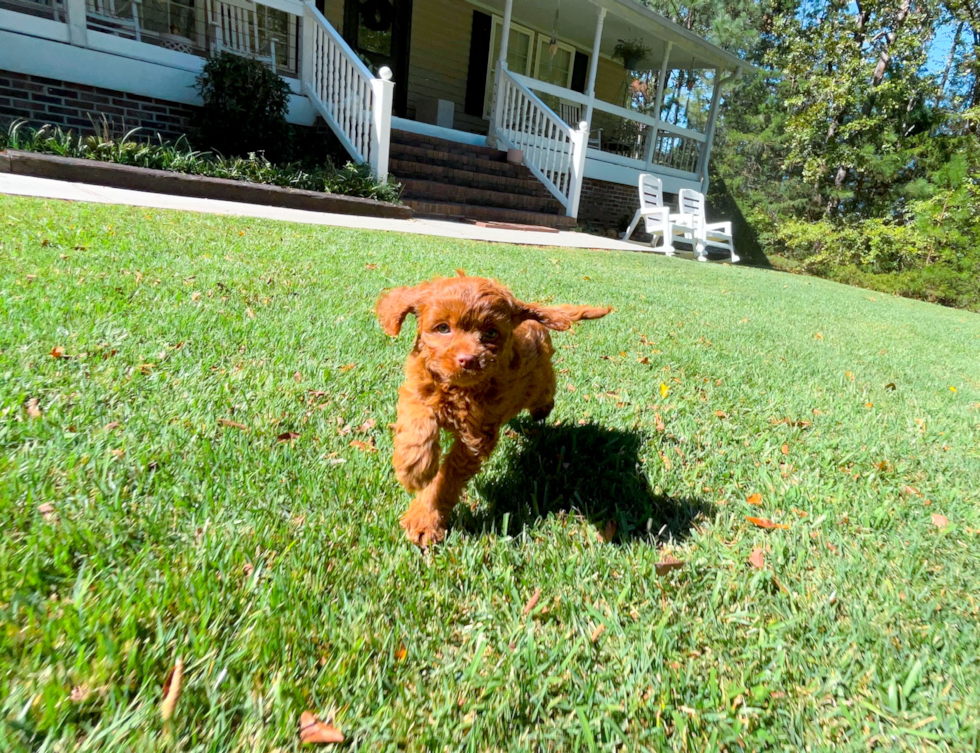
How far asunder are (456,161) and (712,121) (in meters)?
10.4

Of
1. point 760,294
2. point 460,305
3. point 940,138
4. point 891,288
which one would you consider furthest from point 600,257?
point 940,138

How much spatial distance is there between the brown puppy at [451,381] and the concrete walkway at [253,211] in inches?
243

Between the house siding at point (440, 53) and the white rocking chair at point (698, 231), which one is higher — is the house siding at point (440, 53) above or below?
above

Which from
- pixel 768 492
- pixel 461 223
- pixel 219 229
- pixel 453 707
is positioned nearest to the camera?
pixel 453 707

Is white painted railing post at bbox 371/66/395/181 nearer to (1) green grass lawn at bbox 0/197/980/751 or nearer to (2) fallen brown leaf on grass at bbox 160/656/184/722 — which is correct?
(1) green grass lawn at bbox 0/197/980/751

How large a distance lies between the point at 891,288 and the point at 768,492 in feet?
55.1

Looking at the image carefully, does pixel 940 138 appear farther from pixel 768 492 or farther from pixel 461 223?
pixel 768 492

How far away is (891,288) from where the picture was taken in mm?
15703

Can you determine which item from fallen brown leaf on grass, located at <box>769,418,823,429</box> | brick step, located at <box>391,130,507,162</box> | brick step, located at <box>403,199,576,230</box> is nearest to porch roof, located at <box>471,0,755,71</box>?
brick step, located at <box>391,130,507,162</box>

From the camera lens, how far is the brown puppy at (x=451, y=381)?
182 centimetres

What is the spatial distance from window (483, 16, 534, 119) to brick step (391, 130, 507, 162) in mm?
4090

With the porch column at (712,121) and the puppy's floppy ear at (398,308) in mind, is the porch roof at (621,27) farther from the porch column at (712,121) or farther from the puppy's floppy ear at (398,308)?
the puppy's floppy ear at (398,308)

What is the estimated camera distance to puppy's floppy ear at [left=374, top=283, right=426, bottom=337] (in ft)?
6.64

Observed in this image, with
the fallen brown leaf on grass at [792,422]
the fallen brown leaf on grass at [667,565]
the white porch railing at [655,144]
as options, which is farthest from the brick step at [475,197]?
the fallen brown leaf on grass at [667,565]
